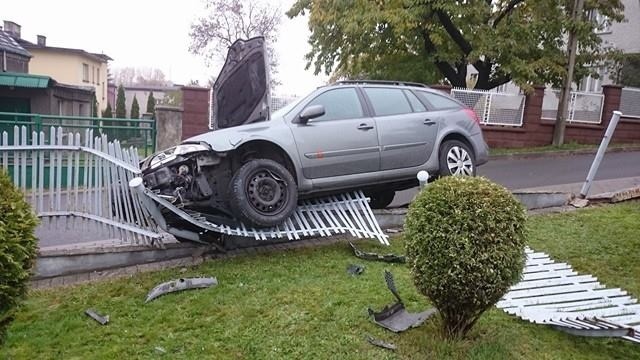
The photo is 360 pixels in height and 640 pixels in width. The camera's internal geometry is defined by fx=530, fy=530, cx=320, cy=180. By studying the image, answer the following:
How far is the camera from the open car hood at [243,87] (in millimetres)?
6109

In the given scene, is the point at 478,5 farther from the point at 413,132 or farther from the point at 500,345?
the point at 500,345

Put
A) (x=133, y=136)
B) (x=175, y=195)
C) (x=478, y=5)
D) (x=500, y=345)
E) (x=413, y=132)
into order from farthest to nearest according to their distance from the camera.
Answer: (x=478, y=5), (x=133, y=136), (x=413, y=132), (x=175, y=195), (x=500, y=345)

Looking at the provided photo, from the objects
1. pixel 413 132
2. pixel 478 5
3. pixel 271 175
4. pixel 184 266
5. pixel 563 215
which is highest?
pixel 478 5

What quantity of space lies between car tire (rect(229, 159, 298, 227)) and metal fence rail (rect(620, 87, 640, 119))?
52.2 ft

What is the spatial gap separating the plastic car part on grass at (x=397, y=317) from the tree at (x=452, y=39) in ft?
40.5

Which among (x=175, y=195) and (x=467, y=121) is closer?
(x=175, y=195)

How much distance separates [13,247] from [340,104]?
170 inches

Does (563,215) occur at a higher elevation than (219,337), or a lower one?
higher

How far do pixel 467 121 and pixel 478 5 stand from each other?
33.1 ft

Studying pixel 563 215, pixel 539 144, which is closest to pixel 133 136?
pixel 563 215

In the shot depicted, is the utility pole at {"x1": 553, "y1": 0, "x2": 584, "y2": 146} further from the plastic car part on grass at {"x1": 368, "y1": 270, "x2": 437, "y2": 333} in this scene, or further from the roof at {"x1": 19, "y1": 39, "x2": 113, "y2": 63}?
the roof at {"x1": 19, "y1": 39, "x2": 113, "y2": 63}

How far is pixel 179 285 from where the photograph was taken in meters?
4.88

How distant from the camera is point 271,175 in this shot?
5.68 metres

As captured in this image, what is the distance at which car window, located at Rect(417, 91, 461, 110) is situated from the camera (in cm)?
719
